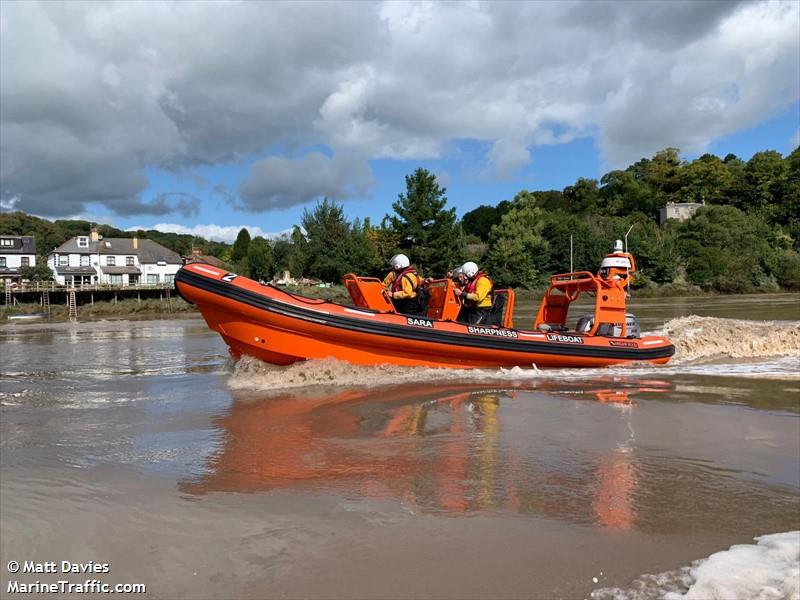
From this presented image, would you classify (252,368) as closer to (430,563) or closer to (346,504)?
(346,504)

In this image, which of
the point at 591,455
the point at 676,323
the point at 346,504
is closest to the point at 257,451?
the point at 346,504

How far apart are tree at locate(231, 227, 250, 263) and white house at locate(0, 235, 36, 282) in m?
19.1

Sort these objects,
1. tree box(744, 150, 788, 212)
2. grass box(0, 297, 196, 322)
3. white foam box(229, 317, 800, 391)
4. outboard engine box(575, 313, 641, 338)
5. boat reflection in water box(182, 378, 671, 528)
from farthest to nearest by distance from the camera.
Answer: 1. tree box(744, 150, 788, 212)
2. grass box(0, 297, 196, 322)
3. outboard engine box(575, 313, 641, 338)
4. white foam box(229, 317, 800, 391)
5. boat reflection in water box(182, 378, 671, 528)

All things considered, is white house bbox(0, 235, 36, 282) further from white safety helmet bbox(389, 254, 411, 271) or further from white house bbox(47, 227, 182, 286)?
white safety helmet bbox(389, 254, 411, 271)

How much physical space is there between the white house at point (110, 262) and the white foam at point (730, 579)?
49.7 meters

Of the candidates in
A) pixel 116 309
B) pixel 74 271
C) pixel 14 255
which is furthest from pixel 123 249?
pixel 116 309

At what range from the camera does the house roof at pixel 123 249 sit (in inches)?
1928

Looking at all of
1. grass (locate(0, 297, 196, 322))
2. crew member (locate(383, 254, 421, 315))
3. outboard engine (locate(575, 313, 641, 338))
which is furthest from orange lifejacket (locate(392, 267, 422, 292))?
grass (locate(0, 297, 196, 322))

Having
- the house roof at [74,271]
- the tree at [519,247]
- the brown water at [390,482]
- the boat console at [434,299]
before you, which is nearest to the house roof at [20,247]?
the house roof at [74,271]

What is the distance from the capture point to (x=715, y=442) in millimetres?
4602

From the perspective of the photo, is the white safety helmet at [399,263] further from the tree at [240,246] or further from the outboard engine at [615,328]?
the tree at [240,246]

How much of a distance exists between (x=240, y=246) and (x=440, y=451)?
206ft

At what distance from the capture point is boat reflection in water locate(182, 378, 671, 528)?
3.48 m

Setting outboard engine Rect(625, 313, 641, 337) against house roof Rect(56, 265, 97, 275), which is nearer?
outboard engine Rect(625, 313, 641, 337)
